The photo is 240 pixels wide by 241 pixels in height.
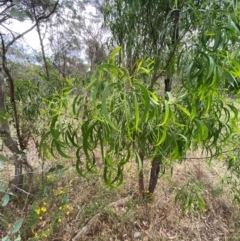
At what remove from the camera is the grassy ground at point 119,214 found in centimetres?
139

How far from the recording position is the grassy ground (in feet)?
4.56

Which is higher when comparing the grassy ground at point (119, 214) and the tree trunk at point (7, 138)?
the tree trunk at point (7, 138)

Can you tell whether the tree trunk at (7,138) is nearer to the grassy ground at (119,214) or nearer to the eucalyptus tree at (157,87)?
the grassy ground at (119,214)

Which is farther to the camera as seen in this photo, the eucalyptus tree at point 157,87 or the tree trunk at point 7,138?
the tree trunk at point 7,138

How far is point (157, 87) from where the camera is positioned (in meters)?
1.17

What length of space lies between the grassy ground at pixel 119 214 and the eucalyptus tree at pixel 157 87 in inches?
24.0

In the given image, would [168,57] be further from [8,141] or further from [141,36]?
[8,141]

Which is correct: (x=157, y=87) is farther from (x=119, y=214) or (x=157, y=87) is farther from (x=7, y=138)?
(x=7, y=138)

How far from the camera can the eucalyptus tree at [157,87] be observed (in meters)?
0.51

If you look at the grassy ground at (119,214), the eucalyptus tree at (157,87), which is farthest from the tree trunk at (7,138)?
the eucalyptus tree at (157,87)

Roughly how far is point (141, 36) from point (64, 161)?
5.59ft

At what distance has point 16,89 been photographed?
1388mm

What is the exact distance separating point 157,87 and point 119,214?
3.46ft

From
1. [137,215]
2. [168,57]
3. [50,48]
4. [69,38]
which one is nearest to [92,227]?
[137,215]
